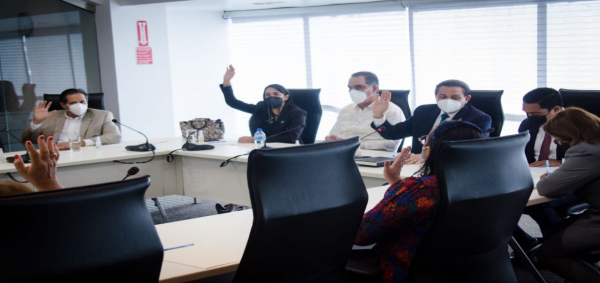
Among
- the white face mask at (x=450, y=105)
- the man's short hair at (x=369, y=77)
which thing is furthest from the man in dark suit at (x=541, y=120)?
the man's short hair at (x=369, y=77)

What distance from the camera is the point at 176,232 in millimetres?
2209

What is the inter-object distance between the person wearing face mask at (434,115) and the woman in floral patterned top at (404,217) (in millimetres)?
1453

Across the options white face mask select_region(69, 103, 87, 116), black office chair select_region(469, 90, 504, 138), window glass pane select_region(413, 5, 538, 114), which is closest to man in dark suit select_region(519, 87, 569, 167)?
black office chair select_region(469, 90, 504, 138)

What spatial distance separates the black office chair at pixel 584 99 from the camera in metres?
3.49

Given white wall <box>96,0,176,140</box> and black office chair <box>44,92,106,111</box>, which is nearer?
black office chair <box>44,92,106,111</box>

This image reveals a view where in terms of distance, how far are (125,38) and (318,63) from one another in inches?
97.7

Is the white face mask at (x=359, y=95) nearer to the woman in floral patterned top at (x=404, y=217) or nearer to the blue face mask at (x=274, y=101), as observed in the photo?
the blue face mask at (x=274, y=101)

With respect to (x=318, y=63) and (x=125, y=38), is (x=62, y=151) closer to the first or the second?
(x=125, y=38)

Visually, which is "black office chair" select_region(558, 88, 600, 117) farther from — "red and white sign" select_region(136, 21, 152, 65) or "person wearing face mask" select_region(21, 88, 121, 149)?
"red and white sign" select_region(136, 21, 152, 65)

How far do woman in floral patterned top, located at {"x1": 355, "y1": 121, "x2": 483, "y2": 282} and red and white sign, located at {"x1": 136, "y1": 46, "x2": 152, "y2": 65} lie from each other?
18.1ft

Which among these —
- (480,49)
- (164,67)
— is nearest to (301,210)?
(480,49)

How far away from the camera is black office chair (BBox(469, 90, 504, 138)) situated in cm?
387

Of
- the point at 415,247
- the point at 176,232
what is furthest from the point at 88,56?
the point at 415,247

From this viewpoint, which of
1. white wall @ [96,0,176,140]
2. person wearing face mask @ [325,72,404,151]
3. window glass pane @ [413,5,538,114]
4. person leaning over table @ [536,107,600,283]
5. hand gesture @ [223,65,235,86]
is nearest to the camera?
person leaning over table @ [536,107,600,283]
